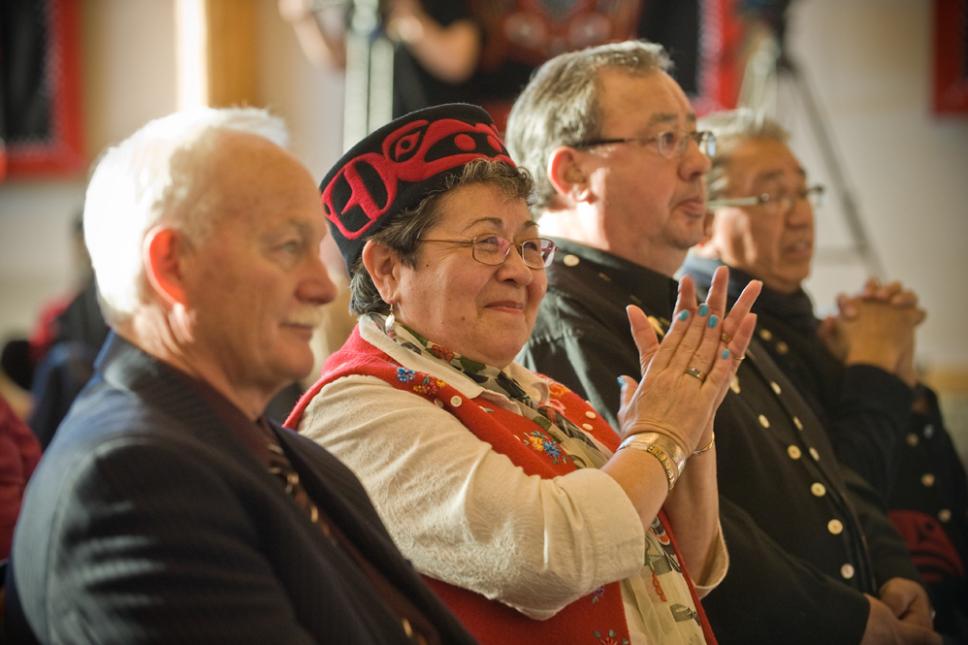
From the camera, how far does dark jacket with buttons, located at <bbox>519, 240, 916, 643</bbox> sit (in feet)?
6.09

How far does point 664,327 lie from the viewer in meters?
2.08

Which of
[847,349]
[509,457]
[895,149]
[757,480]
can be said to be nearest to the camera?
[509,457]

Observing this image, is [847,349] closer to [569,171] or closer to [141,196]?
[569,171]

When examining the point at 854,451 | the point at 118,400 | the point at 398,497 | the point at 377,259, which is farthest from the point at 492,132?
the point at 854,451

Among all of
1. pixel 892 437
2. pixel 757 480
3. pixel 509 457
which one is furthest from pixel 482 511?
pixel 892 437

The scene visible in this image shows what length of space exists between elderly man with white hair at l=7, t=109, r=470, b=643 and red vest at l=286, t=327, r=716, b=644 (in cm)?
18

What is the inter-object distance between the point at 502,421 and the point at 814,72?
4.37 metres

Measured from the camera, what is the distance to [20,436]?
6.42 ft

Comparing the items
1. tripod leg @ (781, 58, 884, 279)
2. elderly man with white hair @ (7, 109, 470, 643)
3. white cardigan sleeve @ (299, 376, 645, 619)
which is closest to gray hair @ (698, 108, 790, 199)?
white cardigan sleeve @ (299, 376, 645, 619)

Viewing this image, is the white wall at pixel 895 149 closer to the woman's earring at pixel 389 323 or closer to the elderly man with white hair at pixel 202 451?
the woman's earring at pixel 389 323

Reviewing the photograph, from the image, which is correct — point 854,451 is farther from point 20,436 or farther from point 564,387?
point 20,436

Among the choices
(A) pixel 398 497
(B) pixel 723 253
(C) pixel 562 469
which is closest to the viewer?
(A) pixel 398 497

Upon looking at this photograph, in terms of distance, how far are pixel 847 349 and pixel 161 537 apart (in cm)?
196

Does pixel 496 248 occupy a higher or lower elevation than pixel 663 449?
higher
